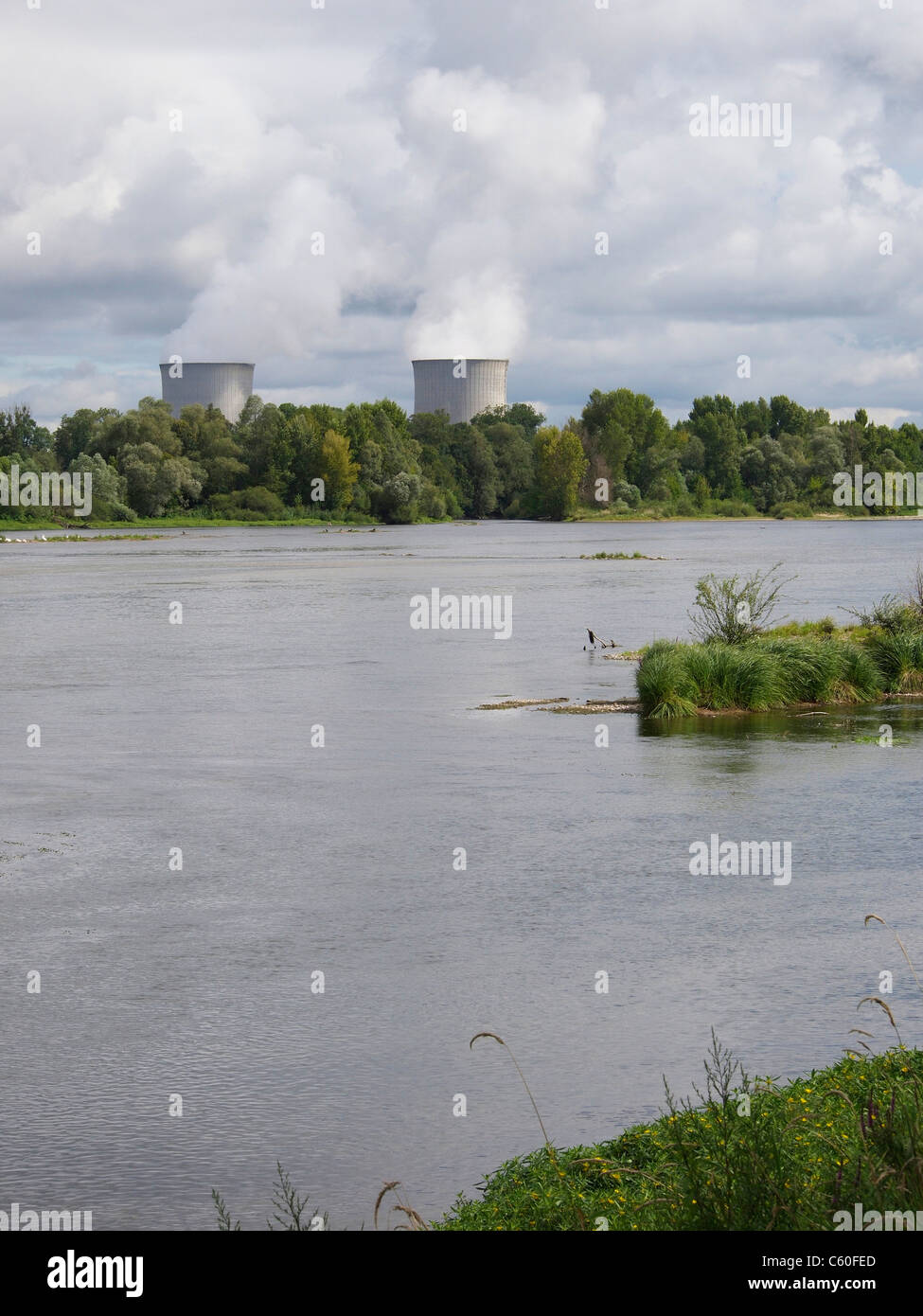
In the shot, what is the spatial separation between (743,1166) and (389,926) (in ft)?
23.9

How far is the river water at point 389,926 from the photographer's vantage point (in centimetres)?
948

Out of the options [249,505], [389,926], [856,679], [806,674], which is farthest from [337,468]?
[389,926]

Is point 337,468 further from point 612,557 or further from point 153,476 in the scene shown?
point 612,557

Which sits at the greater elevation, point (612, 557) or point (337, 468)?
point (337, 468)

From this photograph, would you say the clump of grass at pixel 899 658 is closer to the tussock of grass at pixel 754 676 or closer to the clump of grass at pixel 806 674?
the tussock of grass at pixel 754 676

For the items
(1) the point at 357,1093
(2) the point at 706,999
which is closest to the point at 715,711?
(2) the point at 706,999

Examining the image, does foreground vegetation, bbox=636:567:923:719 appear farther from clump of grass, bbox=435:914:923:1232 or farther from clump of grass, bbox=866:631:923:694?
clump of grass, bbox=435:914:923:1232

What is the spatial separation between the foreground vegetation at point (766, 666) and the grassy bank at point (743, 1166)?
2074 cm

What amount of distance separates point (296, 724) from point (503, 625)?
24.0 m

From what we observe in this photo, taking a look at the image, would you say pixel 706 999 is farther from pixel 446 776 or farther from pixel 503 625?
pixel 503 625

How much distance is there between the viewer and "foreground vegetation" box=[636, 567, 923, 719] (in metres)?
30.6

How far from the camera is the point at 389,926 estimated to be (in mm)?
14195

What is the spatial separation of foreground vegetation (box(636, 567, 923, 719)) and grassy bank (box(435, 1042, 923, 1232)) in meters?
20.7

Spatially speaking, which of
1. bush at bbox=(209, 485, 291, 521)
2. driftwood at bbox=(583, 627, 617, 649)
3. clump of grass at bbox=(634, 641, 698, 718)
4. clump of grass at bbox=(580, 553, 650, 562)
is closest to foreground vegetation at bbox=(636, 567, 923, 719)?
clump of grass at bbox=(634, 641, 698, 718)
